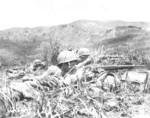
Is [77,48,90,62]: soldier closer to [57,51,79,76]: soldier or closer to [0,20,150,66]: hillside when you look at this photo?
[57,51,79,76]: soldier

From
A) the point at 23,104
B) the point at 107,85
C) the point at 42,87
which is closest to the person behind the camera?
the point at 23,104

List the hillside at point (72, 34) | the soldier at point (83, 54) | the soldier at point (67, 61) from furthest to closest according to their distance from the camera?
the hillside at point (72, 34)
the soldier at point (83, 54)
the soldier at point (67, 61)

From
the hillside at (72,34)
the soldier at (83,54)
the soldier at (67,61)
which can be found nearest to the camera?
the soldier at (67,61)

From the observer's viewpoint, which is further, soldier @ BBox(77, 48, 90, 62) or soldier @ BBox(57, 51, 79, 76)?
soldier @ BBox(77, 48, 90, 62)

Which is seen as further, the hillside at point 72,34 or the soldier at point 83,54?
the hillside at point 72,34

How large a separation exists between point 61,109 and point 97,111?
36 centimetres

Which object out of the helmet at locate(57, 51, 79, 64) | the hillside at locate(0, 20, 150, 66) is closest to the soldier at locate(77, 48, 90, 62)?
the helmet at locate(57, 51, 79, 64)

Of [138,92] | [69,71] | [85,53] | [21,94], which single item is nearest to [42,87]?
[21,94]

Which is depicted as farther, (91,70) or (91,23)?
(91,23)

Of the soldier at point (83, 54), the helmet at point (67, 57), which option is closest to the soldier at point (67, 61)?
the helmet at point (67, 57)

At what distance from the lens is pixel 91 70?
3639 mm

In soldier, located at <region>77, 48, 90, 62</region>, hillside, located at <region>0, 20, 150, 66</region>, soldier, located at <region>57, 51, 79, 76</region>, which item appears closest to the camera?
soldier, located at <region>57, 51, 79, 76</region>

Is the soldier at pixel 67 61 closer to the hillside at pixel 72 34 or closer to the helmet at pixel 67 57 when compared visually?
the helmet at pixel 67 57

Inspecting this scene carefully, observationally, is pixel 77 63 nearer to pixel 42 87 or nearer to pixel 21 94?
pixel 42 87
